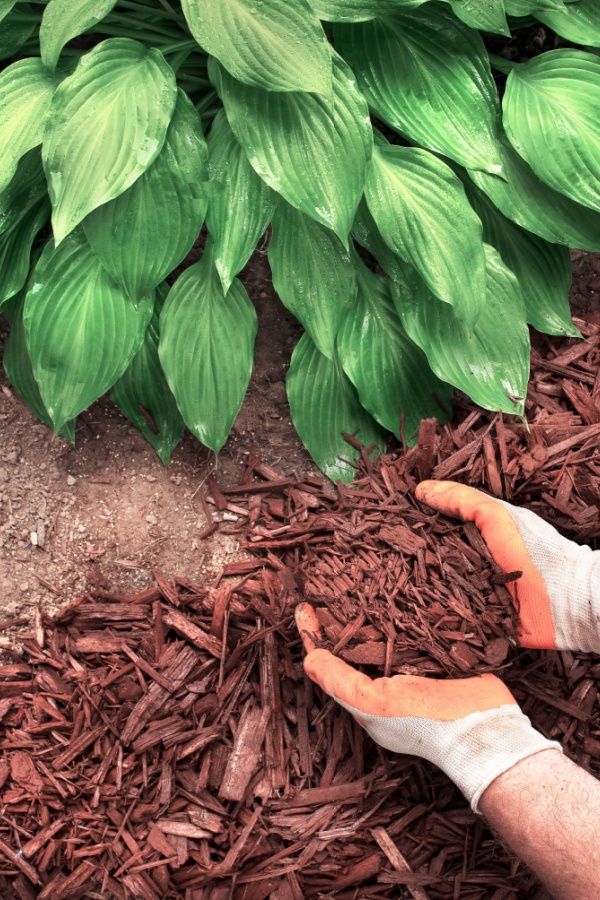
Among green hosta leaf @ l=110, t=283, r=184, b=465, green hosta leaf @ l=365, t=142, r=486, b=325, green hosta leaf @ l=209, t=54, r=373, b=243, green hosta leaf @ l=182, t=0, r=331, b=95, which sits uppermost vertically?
green hosta leaf @ l=182, t=0, r=331, b=95

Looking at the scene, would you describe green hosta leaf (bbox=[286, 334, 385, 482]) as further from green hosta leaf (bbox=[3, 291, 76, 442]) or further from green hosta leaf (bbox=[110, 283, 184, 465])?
green hosta leaf (bbox=[3, 291, 76, 442])

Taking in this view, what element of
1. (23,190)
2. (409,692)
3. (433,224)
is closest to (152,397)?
(23,190)

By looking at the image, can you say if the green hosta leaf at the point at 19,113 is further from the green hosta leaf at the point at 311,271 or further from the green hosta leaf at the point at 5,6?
the green hosta leaf at the point at 311,271

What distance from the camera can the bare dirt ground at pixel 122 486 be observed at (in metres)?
1.71

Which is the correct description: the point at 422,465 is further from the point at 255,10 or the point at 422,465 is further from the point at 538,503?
the point at 255,10

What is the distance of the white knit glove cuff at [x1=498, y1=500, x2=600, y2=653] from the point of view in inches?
54.8

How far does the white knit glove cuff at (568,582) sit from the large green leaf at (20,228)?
1174 mm

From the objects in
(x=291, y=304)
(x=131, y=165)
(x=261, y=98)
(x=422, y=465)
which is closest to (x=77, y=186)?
(x=131, y=165)

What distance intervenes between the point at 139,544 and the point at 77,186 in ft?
2.65

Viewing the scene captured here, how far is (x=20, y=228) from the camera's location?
1.63 meters

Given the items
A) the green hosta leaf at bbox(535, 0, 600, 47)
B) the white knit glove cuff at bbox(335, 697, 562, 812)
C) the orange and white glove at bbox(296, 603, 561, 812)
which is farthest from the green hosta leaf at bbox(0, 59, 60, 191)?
the white knit glove cuff at bbox(335, 697, 562, 812)

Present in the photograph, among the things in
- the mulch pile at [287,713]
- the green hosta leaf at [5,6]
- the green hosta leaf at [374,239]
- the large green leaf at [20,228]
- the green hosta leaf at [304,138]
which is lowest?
the mulch pile at [287,713]

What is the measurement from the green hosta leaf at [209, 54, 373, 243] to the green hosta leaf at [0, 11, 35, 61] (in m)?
0.47

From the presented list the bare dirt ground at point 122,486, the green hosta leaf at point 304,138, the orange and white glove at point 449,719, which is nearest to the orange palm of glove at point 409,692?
the orange and white glove at point 449,719
